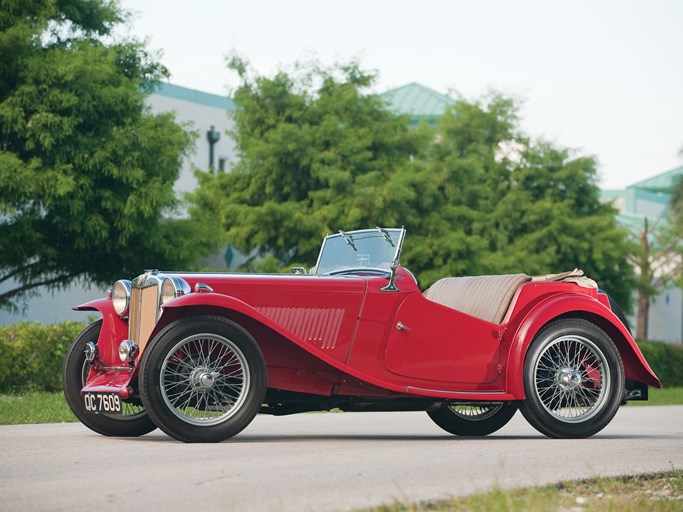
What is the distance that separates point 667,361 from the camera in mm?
34406

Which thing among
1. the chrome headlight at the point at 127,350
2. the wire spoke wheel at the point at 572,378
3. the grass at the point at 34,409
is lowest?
the grass at the point at 34,409

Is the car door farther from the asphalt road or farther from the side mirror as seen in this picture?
the asphalt road

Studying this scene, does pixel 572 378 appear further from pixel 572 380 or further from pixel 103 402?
pixel 103 402

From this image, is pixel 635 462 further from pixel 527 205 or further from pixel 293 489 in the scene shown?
pixel 527 205

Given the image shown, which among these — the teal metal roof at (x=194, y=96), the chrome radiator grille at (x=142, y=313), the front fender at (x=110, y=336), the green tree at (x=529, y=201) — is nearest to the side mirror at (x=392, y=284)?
the chrome radiator grille at (x=142, y=313)

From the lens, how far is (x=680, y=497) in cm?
653

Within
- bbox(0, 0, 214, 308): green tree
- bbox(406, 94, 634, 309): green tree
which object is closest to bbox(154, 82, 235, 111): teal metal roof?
bbox(406, 94, 634, 309): green tree

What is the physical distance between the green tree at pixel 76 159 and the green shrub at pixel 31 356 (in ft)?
11.9

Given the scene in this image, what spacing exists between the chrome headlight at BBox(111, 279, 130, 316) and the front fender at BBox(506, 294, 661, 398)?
317 cm

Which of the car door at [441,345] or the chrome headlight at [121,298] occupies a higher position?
the chrome headlight at [121,298]

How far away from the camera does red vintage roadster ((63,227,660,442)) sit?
829cm

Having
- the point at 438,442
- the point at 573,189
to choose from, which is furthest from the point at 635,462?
the point at 573,189

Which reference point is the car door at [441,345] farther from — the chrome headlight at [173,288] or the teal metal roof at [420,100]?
the teal metal roof at [420,100]

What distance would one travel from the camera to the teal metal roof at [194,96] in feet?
114
